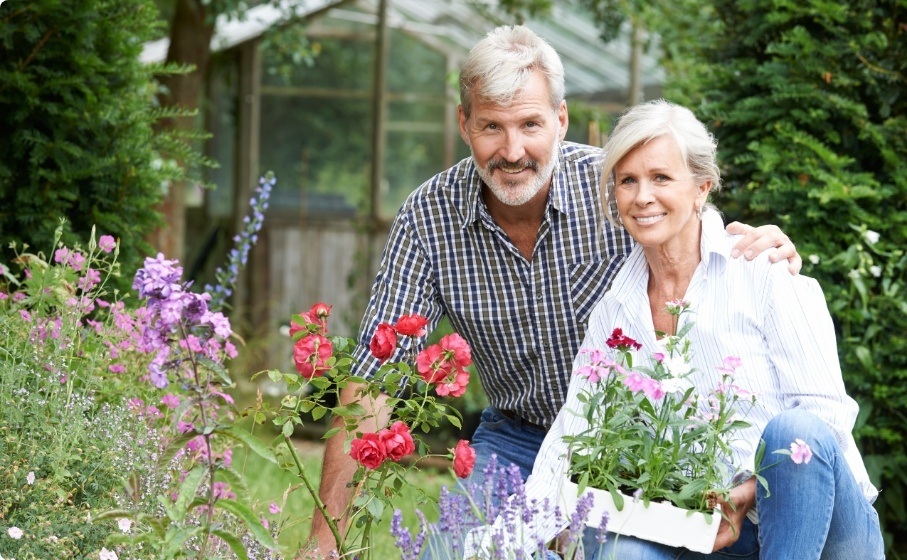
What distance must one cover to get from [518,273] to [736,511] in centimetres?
99

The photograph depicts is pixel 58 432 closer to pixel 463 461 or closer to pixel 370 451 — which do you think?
pixel 370 451

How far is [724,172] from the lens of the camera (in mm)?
3717

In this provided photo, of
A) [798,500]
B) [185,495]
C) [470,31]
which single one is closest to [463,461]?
[185,495]

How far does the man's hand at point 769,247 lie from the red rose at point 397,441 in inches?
34.0

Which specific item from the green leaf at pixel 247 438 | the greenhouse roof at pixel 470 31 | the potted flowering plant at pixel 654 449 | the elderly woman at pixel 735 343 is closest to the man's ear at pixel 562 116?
the elderly woman at pixel 735 343

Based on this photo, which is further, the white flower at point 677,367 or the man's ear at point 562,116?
the man's ear at point 562,116

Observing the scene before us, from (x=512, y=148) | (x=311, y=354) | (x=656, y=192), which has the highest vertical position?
(x=512, y=148)

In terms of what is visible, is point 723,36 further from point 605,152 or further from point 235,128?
point 235,128

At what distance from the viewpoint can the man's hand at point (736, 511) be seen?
2.23 m

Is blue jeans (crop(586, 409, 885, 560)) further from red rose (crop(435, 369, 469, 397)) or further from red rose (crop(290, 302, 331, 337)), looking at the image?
red rose (crop(290, 302, 331, 337))

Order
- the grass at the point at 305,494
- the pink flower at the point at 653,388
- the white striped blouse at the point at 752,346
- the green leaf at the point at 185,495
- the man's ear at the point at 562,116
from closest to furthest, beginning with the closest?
the green leaf at the point at 185,495
the pink flower at the point at 653,388
the white striped blouse at the point at 752,346
the man's ear at the point at 562,116
the grass at the point at 305,494

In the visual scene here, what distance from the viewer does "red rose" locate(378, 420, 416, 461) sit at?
2.06 meters

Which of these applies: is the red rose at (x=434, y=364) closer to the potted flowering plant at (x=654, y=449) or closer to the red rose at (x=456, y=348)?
the red rose at (x=456, y=348)

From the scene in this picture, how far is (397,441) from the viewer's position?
2061 millimetres
